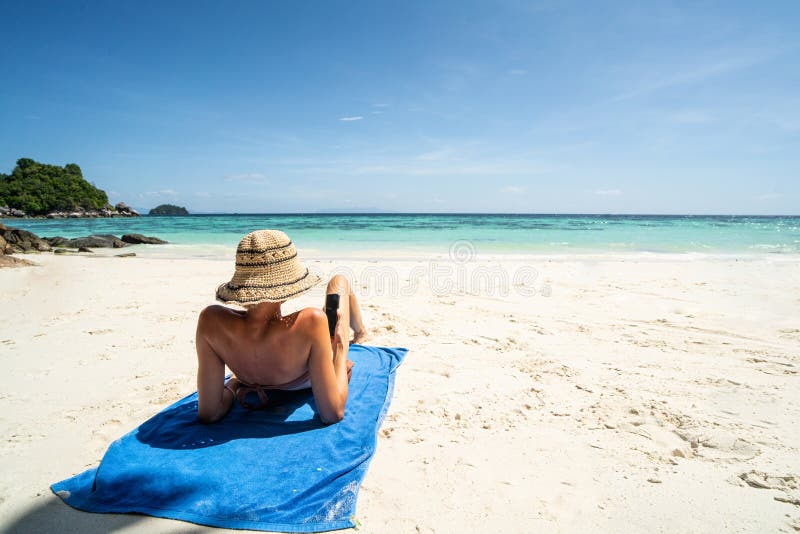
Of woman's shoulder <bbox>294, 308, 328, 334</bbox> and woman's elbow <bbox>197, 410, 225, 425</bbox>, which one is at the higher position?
woman's shoulder <bbox>294, 308, 328, 334</bbox>

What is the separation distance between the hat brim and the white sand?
42.9 inches

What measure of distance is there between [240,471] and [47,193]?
189ft

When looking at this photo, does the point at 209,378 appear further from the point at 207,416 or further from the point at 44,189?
the point at 44,189

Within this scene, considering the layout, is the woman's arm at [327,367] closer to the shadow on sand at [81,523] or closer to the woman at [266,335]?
the woman at [266,335]

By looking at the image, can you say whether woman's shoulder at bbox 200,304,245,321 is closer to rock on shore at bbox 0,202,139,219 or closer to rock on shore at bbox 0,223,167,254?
rock on shore at bbox 0,223,167,254

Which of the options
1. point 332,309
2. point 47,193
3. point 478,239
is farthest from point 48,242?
point 47,193

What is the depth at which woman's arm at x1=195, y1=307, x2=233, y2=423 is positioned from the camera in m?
2.23

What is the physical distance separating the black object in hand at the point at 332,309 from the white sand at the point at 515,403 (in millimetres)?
809

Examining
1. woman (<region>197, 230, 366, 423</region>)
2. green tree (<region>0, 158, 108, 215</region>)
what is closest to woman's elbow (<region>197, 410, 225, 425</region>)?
woman (<region>197, 230, 366, 423</region>)

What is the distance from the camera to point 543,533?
1755mm

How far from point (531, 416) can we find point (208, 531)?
7.01ft

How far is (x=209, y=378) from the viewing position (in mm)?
2385

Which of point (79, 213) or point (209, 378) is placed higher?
point (79, 213)

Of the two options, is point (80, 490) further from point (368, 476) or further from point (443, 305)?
point (443, 305)
